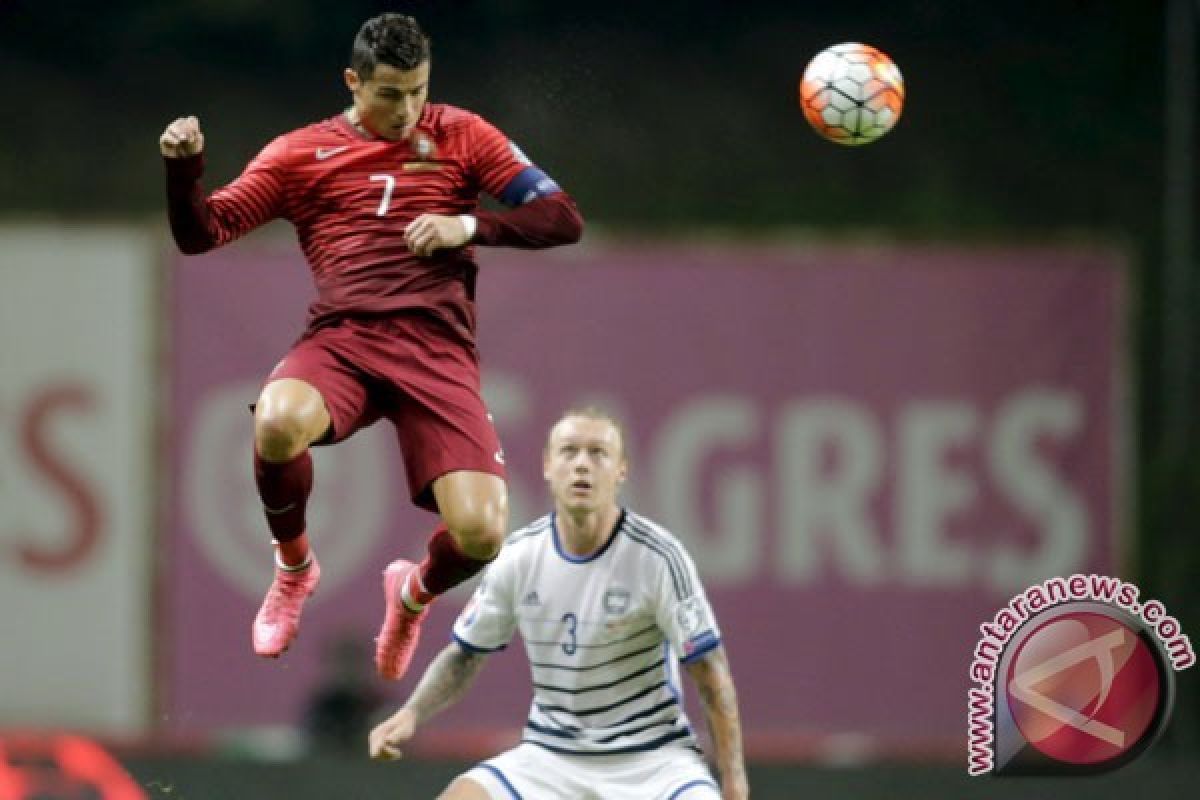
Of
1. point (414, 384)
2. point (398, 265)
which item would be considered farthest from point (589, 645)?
point (398, 265)

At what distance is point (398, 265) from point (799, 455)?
6.15 m

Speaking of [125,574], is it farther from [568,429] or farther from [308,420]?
[308,420]

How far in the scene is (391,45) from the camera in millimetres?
6453

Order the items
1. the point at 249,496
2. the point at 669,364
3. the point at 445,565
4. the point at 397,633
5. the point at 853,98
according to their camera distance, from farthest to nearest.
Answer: the point at 669,364, the point at 249,496, the point at 397,633, the point at 853,98, the point at 445,565

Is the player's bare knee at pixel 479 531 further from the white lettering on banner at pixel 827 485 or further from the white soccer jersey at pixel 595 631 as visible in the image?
the white lettering on banner at pixel 827 485

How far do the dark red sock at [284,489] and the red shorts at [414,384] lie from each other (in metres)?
0.12

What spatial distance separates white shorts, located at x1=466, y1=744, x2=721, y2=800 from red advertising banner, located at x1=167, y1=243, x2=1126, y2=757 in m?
4.47

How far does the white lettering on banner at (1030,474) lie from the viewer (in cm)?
1275

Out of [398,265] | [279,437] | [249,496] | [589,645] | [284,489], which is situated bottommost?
[589,645]

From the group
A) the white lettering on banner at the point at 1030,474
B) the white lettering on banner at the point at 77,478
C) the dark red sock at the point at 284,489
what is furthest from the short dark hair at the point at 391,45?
the white lettering on banner at the point at 1030,474

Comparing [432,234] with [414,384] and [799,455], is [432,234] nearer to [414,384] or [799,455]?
[414,384]

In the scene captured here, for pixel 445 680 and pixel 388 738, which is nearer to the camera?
pixel 388 738
